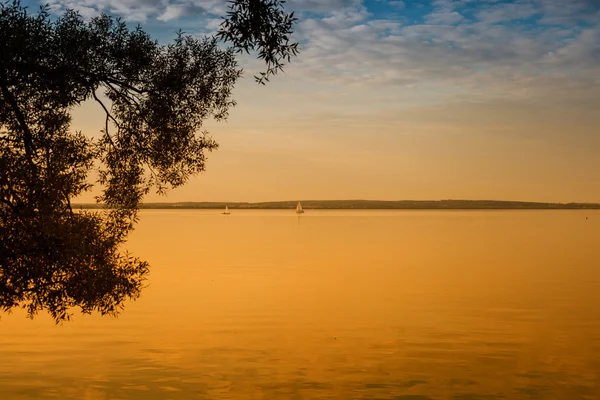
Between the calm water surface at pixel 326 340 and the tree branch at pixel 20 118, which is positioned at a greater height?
the tree branch at pixel 20 118

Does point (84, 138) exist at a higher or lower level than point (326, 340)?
higher

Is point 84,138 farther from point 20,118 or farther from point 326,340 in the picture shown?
point 326,340

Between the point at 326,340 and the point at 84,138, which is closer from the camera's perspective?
the point at 84,138

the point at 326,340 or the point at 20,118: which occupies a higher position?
the point at 20,118

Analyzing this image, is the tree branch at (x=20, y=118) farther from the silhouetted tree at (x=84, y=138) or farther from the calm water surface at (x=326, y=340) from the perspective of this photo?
the calm water surface at (x=326, y=340)

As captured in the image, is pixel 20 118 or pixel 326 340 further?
pixel 326 340

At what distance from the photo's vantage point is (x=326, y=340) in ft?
93.4

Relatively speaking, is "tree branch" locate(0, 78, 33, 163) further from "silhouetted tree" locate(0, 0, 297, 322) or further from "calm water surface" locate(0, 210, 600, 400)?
"calm water surface" locate(0, 210, 600, 400)

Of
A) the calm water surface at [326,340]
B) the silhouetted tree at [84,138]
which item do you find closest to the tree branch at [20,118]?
the silhouetted tree at [84,138]

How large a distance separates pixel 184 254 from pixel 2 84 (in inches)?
2232

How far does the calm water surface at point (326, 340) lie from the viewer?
21.0 metres

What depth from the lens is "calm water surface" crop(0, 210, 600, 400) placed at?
21000 millimetres

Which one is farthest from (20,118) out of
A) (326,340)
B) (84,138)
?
(326,340)

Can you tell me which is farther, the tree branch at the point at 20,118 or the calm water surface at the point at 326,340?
the calm water surface at the point at 326,340
